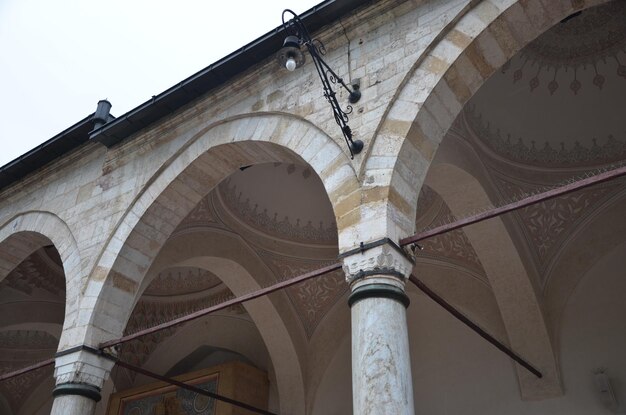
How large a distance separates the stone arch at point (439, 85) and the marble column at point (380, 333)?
1.21 feet

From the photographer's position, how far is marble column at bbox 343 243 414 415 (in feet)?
11.6

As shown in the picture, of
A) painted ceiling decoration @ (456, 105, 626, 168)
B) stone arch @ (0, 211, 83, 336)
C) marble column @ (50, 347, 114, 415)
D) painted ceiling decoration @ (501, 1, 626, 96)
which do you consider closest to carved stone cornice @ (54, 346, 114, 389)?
Result: marble column @ (50, 347, 114, 415)

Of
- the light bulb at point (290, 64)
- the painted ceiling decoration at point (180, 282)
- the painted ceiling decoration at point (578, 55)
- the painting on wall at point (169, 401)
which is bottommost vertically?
the painting on wall at point (169, 401)

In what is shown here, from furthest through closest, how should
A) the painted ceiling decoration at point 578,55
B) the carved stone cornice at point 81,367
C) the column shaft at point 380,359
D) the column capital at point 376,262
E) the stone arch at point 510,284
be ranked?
the stone arch at point 510,284, the painted ceiling decoration at point 578,55, the carved stone cornice at point 81,367, the column capital at point 376,262, the column shaft at point 380,359

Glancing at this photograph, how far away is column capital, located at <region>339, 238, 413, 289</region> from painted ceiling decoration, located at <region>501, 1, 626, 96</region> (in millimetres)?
3507

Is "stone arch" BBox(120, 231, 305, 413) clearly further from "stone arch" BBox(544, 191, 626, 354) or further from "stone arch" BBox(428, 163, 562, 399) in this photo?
"stone arch" BBox(544, 191, 626, 354)

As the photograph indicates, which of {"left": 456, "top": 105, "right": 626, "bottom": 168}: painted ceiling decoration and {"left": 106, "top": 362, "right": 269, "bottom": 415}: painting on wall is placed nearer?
{"left": 456, "top": 105, "right": 626, "bottom": 168}: painted ceiling decoration

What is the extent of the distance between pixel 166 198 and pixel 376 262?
2787 millimetres

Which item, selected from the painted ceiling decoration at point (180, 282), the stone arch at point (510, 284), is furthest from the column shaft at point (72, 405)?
the painted ceiling decoration at point (180, 282)

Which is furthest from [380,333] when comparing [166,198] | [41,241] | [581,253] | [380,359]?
[41,241]

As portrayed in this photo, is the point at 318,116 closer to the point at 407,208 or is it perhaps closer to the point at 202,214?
the point at 407,208

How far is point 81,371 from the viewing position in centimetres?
545

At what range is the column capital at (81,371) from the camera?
5407 millimetres

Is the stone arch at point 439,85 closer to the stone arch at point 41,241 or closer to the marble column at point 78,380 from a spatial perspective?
the marble column at point 78,380
